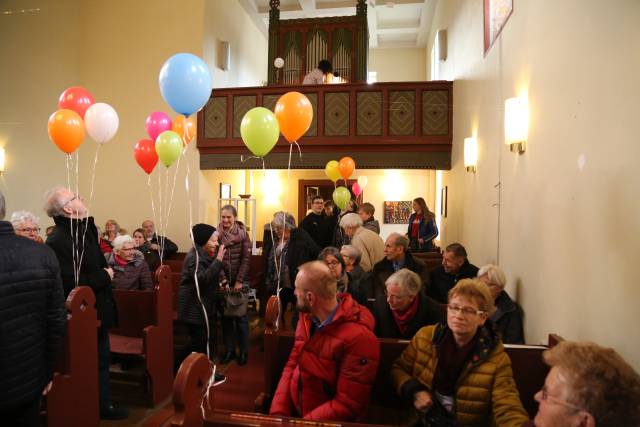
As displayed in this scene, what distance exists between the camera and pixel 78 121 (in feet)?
14.0

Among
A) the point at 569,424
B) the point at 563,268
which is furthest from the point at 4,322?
the point at 563,268

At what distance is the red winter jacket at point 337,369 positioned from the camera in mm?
2002

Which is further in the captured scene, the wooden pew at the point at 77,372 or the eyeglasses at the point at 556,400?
the wooden pew at the point at 77,372

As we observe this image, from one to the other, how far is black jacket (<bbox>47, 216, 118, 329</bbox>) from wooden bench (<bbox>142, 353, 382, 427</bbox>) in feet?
6.73

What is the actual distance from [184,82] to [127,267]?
2.17m

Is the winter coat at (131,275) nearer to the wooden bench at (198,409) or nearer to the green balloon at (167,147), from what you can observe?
the green balloon at (167,147)

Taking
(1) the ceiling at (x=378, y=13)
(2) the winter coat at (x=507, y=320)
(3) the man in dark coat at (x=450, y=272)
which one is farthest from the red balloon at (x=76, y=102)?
(1) the ceiling at (x=378, y=13)

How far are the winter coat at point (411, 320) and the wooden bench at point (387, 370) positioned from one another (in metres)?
0.26

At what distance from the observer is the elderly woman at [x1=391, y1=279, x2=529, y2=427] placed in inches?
76.7

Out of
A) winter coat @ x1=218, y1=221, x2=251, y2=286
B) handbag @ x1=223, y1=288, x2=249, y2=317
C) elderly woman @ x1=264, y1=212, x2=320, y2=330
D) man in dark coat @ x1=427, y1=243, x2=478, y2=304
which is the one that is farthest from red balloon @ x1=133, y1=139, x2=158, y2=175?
man in dark coat @ x1=427, y1=243, x2=478, y2=304

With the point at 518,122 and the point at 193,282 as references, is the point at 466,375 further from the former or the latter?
the point at 193,282

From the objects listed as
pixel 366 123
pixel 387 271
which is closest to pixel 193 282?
pixel 387 271

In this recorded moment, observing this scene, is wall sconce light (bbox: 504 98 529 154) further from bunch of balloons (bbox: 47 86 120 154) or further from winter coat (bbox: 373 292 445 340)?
bunch of balloons (bbox: 47 86 120 154)

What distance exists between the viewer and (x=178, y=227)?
8.73 metres
